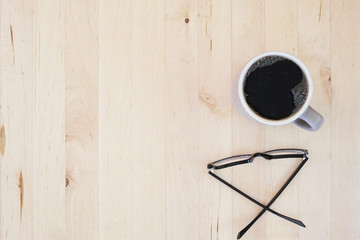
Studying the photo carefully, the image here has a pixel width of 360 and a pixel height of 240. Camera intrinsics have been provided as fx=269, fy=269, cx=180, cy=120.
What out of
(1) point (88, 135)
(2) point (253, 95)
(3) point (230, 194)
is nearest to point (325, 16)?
(2) point (253, 95)

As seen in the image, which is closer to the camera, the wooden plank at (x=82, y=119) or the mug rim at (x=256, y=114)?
the mug rim at (x=256, y=114)

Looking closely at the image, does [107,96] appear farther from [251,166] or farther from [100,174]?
[251,166]

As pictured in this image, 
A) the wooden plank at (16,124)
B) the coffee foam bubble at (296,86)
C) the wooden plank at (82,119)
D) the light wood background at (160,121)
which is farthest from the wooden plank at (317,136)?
the wooden plank at (16,124)

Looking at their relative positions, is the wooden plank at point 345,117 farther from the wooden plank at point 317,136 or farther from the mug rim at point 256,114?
the mug rim at point 256,114

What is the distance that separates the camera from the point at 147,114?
0.49m

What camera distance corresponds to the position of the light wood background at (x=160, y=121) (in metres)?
0.49

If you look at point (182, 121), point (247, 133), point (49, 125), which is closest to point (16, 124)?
point (49, 125)

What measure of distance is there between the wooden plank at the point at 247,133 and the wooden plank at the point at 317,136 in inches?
2.9

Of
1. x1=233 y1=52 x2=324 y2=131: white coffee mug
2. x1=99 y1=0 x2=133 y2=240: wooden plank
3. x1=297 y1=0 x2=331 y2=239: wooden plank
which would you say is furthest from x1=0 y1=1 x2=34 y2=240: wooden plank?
x1=297 y1=0 x2=331 y2=239: wooden plank

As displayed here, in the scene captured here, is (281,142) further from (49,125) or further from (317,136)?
(49,125)

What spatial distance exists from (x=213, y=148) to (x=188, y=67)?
155 mm

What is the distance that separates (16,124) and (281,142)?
0.49m

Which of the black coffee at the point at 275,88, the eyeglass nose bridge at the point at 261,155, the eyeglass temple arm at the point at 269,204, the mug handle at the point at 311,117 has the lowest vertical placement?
the eyeglass temple arm at the point at 269,204

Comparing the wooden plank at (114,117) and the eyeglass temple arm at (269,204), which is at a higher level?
the wooden plank at (114,117)
